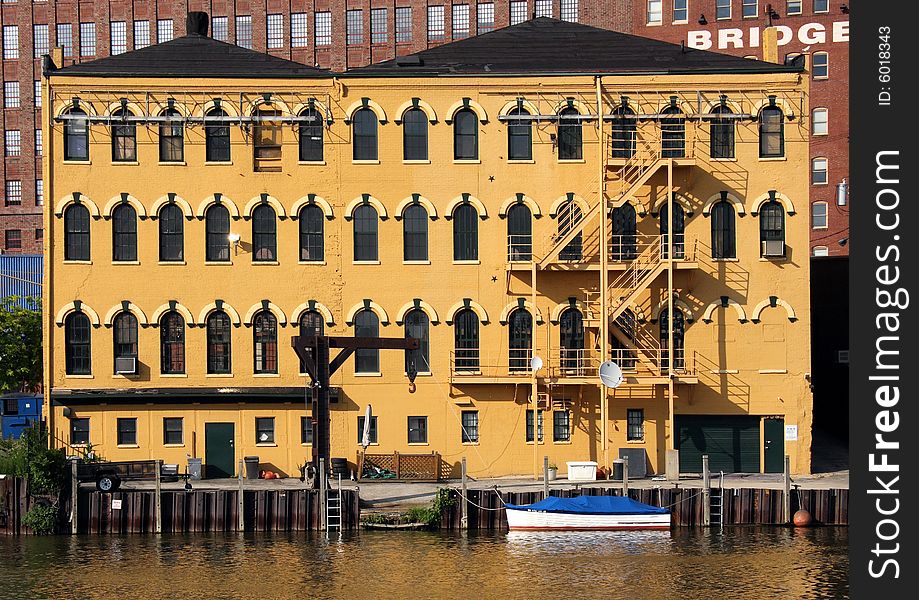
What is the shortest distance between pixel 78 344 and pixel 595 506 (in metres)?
22.4

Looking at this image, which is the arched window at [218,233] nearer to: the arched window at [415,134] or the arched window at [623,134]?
the arched window at [415,134]

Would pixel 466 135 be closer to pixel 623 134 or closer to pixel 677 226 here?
pixel 623 134

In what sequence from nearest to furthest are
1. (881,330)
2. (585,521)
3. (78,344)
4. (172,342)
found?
(881,330), (585,521), (78,344), (172,342)

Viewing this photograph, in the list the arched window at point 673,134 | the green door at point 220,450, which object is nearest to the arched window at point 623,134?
the arched window at point 673,134

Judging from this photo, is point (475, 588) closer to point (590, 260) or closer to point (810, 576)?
point (810, 576)

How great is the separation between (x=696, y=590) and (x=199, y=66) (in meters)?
30.9

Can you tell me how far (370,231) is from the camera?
60.7 meters

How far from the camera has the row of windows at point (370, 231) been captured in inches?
2376

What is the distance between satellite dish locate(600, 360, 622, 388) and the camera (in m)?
57.2

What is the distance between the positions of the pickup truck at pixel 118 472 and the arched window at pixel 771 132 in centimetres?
2661

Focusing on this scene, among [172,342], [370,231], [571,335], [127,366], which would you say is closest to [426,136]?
[370,231]

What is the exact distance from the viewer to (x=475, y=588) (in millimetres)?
43906

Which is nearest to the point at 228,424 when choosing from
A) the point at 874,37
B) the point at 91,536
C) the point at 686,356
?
the point at 91,536

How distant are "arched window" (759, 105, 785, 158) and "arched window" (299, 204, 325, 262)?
1798 cm
